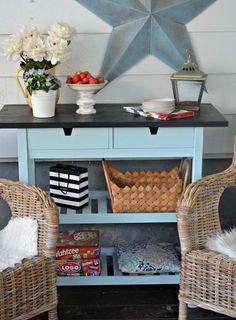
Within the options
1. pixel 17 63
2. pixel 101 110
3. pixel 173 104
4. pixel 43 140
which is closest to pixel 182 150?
pixel 173 104

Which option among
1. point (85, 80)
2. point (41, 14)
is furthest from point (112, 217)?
point (41, 14)

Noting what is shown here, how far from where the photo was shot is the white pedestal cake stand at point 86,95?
245cm

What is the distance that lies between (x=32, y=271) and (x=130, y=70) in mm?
1168

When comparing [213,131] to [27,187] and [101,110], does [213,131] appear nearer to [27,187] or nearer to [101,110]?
[101,110]

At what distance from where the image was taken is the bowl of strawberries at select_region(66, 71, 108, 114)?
245 centimetres

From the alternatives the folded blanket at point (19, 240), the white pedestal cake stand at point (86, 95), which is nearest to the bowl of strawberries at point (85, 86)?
the white pedestal cake stand at point (86, 95)

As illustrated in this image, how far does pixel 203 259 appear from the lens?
217 centimetres

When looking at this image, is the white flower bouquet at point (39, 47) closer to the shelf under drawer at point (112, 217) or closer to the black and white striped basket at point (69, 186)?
the black and white striped basket at point (69, 186)

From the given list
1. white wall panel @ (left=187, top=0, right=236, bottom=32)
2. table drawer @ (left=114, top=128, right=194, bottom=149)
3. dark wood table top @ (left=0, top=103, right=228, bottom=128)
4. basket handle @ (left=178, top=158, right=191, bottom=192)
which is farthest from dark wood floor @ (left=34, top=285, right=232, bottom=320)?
white wall panel @ (left=187, top=0, right=236, bottom=32)

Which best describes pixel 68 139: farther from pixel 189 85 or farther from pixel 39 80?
pixel 189 85

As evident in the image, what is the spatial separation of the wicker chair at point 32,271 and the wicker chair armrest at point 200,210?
1.68 ft

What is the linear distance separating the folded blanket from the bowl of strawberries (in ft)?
1.92

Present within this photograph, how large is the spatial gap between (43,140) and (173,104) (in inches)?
24.2

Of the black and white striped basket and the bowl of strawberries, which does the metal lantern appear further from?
the black and white striped basket
